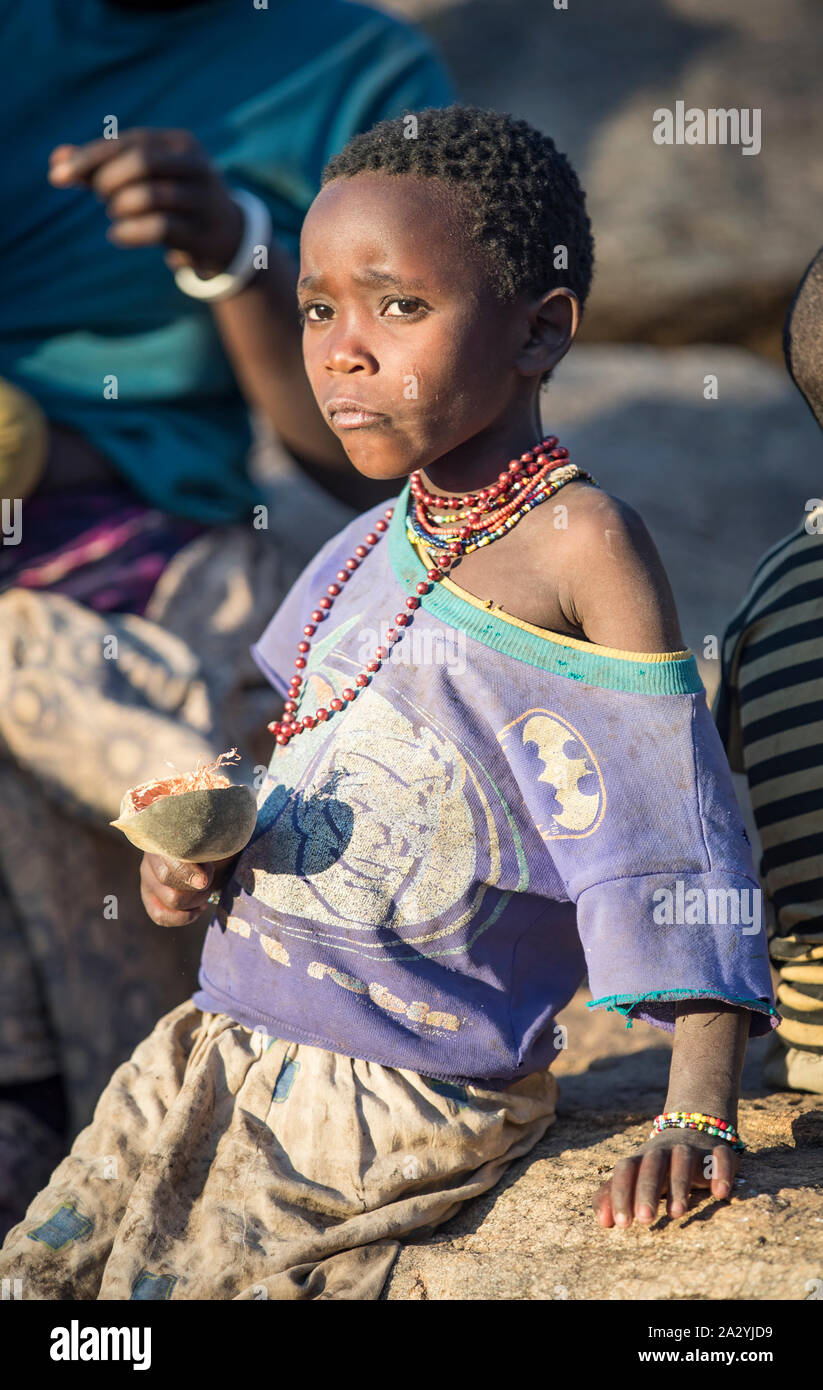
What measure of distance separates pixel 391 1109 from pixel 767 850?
0.76 m

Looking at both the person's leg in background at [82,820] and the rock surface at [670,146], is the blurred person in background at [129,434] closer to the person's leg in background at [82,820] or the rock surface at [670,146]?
the person's leg in background at [82,820]

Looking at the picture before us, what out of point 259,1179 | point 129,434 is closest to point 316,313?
point 259,1179

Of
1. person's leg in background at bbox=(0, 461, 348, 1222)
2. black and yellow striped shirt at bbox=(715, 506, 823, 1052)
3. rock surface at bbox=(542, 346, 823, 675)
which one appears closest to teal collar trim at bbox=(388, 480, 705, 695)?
black and yellow striped shirt at bbox=(715, 506, 823, 1052)

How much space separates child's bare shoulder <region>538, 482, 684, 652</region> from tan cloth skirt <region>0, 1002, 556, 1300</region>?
0.61m

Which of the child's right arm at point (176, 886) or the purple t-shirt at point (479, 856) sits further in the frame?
the child's right arm at point (176, 886)

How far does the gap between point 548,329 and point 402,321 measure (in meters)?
0.22

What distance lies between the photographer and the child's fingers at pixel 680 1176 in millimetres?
1593

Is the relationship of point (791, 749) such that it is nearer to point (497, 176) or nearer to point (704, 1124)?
point (704, 1124)

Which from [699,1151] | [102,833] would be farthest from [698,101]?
[699,1151]

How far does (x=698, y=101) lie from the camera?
7.57 meters

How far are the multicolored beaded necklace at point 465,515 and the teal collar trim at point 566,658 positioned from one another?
0.17 ft

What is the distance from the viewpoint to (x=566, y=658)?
174 cm

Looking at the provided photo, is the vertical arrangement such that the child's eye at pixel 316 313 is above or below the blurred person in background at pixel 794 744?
above

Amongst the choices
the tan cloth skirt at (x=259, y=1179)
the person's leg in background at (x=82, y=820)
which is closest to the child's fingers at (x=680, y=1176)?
the tan cloth skirt at (x=259, y=1179)
